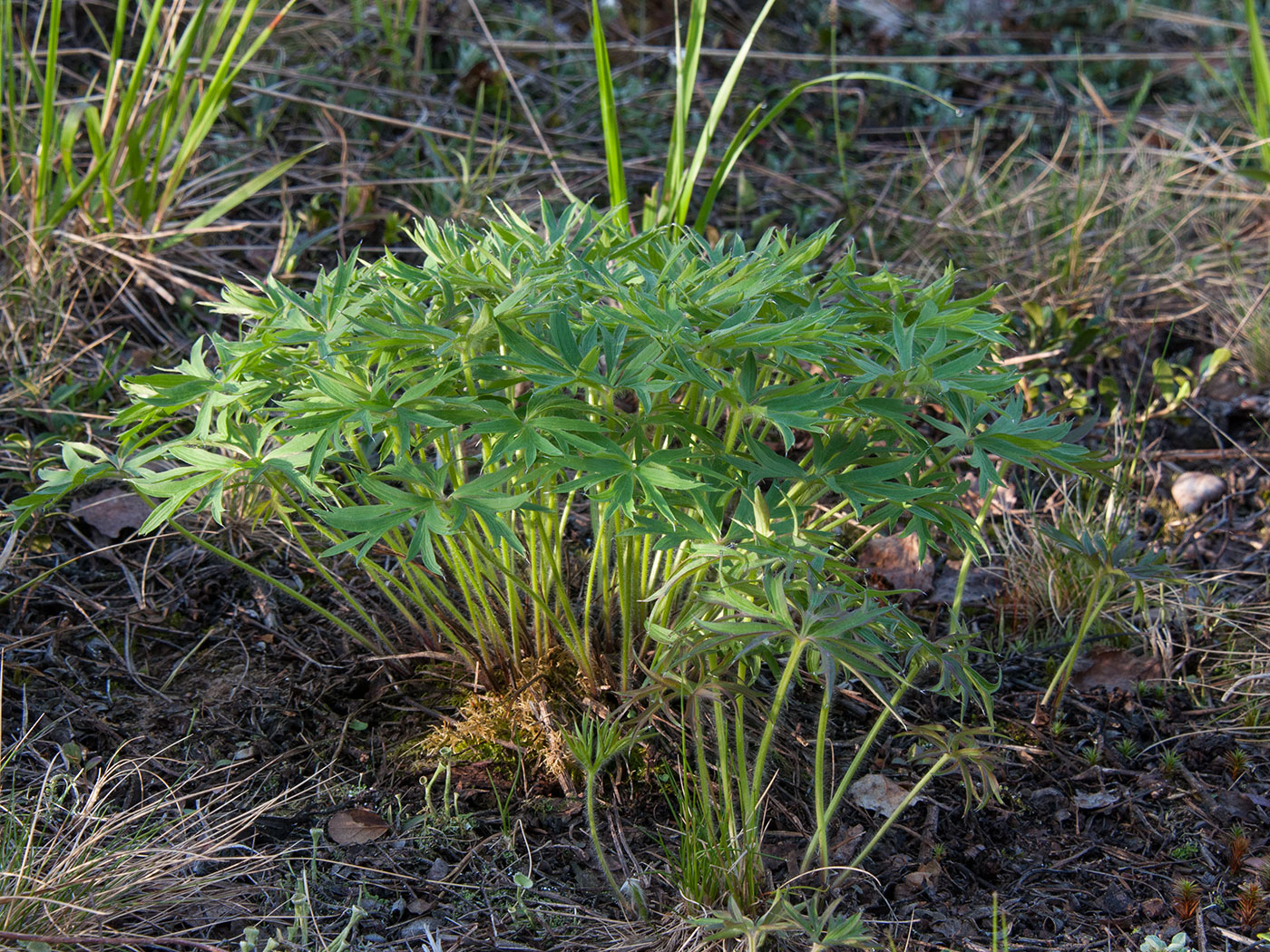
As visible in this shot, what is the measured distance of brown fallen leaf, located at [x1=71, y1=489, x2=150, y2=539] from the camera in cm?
252

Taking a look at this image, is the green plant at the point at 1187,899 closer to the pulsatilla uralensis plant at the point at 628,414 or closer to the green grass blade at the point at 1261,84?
the pulsatilla uralensis plant at the point at 628,414

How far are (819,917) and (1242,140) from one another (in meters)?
4.34

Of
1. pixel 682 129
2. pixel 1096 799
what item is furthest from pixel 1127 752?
pixel 682 129

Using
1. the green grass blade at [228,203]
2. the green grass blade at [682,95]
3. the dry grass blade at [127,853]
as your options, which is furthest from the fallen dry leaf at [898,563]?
the green grass blade at [228,203]

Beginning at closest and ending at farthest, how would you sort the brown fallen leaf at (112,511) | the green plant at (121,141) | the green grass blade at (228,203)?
the brown fallen leaf at (112,511)
the green plant at (121,141)
the green grass blade at (228,203)

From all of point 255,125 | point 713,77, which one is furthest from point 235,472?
point 713,77

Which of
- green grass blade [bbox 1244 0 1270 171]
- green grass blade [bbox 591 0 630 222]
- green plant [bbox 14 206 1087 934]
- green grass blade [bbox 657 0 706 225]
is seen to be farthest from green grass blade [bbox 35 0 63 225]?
green grass blade [bbox 1244 0 1270 171]

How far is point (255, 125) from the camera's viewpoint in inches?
150

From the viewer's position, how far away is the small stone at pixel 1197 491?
2908 mm

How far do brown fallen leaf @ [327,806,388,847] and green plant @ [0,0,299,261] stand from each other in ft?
6.47

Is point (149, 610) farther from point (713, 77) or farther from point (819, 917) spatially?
point (713, 77)

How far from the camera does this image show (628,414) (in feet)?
5.25

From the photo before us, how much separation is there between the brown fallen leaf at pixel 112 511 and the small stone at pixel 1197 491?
272 centimetres

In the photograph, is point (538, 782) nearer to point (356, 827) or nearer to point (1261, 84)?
point (356, 827)
